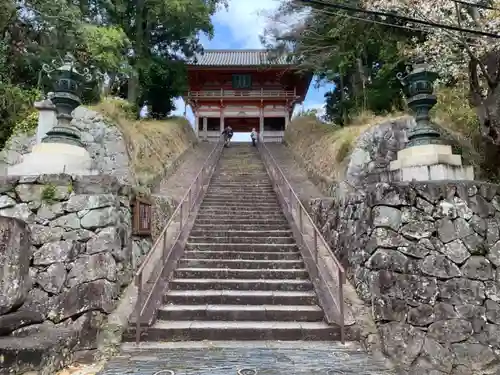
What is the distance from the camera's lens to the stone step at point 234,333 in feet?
16.0

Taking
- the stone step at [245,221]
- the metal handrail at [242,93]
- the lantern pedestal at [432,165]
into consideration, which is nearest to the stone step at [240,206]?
the stone step at [245,221]

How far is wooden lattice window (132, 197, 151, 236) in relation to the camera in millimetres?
6195

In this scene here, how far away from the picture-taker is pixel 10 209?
523cm

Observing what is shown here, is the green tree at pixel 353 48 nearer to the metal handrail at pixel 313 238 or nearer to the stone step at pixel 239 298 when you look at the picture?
the metal handrail at pixel 313 238

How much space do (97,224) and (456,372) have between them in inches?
198

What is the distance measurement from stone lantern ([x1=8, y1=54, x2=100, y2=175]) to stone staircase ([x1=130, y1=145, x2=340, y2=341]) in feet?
8.00

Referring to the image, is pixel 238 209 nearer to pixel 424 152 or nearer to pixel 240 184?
pixel 240 184

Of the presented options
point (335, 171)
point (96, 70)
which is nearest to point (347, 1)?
point (335, 171)

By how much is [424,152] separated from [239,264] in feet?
11.8

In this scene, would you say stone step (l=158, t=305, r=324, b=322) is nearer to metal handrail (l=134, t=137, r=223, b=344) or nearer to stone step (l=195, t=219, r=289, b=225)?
metal handrail (l=134, t=137, r=223, b=344)

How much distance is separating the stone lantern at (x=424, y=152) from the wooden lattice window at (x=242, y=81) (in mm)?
19497

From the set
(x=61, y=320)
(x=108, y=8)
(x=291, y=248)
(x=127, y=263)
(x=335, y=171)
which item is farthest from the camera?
(x=108, y=8)

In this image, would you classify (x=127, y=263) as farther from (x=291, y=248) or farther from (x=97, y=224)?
(x=291, y=248)

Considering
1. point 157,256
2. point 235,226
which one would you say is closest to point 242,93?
point 235,226
